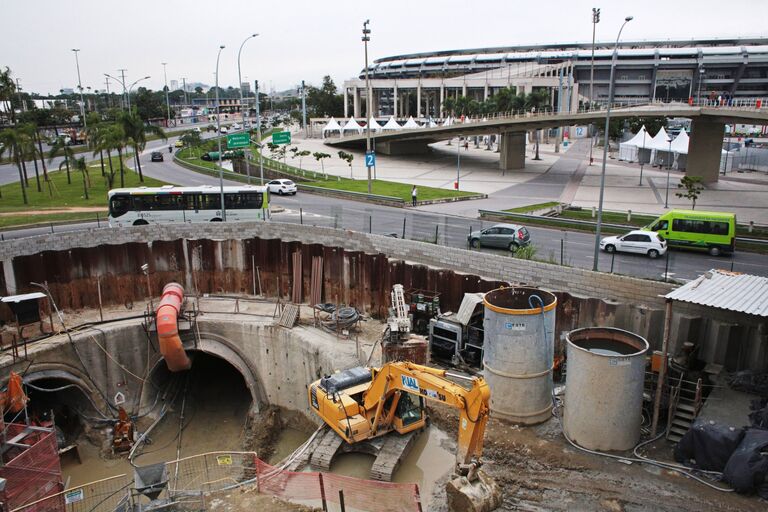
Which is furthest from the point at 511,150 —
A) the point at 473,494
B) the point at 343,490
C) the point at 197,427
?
the point at 473,494

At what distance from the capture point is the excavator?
11.9 meters

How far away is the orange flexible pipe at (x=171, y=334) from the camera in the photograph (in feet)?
70.8

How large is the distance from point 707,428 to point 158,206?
3126cm

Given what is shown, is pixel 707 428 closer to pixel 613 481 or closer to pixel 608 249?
pixel 613 481

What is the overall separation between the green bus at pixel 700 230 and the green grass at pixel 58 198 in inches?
1347

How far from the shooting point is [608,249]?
100 feet

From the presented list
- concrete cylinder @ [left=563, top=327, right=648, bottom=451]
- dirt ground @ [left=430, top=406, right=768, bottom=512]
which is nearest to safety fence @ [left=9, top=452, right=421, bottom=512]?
dirt ground @ [left=430, top=406, right=768, bottom=512]

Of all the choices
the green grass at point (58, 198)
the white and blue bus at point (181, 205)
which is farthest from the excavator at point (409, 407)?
the green grass at point (58, 198)

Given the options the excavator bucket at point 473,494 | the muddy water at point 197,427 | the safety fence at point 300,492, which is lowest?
the muddy water at point 197,427

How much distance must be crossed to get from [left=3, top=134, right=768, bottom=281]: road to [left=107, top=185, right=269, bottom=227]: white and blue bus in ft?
8.46

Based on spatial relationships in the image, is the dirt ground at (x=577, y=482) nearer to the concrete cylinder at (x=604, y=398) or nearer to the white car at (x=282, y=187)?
the concrete cylinder at (x=604, y=398)

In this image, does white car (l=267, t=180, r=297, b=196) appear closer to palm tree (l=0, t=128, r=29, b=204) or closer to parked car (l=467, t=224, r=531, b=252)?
palm tree (l=0, t=128, r=29, b=204)

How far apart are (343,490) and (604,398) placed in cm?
614

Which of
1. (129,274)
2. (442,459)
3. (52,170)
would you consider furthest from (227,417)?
(52,170)
